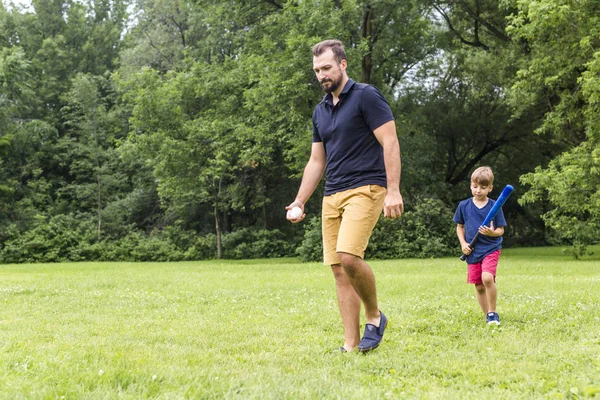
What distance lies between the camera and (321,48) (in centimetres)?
486

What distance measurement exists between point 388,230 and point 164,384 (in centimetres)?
2226

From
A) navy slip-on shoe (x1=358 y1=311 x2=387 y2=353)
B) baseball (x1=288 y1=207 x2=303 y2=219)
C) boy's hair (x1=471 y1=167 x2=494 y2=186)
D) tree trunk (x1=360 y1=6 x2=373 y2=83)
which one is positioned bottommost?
navy slip-on shoe (x1=358 y1=311 x2=387 y2=353)

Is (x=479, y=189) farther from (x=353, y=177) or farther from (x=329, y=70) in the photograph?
(x=329, y=70)

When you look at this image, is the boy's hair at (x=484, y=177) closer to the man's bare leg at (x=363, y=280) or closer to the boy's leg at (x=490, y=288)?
the boy's leg at (x=490, y=288)

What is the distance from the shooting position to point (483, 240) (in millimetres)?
6383

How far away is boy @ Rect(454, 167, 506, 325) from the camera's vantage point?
6.23 metres

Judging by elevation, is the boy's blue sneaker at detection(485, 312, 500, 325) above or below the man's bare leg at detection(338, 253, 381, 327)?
below

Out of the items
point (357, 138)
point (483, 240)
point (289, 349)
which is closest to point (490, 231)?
point (483, 240)

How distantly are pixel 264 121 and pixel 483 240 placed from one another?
18.9m

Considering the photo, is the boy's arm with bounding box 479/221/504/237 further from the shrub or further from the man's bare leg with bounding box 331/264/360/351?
the shrub

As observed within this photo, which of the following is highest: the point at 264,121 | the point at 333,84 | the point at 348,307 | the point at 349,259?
the point at 264,121

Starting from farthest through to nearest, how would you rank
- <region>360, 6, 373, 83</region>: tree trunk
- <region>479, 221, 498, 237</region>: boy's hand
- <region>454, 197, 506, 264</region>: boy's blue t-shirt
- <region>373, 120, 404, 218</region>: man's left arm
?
1. <region>360, 6, 373, 83</region>: tree trunk
2. <region>454, 197, 506, 264</region>: boy's blue t-shirt
3. <region>479, 221, 498, 237</region>: boy's hand
4. <region>373, 120, 404, 218</region>: man's left arm

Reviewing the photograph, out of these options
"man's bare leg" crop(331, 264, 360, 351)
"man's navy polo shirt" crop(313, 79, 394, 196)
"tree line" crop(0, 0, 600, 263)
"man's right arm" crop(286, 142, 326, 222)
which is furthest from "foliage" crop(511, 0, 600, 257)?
"man's bare leg" crop(331, 264, 360, 351)

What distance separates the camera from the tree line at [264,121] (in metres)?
21.7
